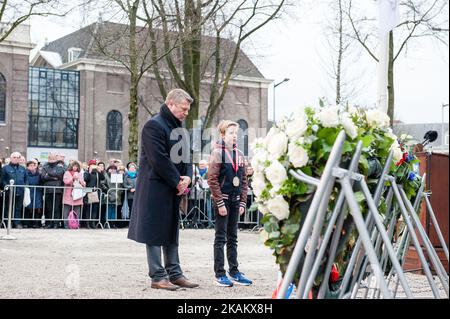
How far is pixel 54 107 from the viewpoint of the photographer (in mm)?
59438

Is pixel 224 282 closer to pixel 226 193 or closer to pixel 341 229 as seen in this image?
pixel 226 193

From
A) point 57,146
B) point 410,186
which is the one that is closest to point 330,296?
point 410,186

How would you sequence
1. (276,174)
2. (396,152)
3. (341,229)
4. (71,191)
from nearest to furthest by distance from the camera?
1. (341,229)
2. (276,174)
3. (396,152)
4. (71,191)

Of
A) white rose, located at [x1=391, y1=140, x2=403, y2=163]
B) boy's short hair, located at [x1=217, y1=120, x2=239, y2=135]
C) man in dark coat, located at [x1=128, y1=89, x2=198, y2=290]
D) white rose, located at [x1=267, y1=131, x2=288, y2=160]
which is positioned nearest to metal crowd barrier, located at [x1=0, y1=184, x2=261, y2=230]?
boy's short hair, located at [x1=217, y1=120, x2=239, y2=135]

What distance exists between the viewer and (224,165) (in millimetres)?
8172

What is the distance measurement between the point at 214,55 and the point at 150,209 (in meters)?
21.8

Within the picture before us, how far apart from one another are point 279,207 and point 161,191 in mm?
3456

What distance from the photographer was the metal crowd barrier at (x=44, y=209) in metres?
18.0

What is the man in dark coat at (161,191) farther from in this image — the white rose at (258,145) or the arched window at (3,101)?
the arched window at (3,101)

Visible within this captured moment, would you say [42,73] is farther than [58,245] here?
Yes

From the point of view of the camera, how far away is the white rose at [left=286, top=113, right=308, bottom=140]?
4.07m

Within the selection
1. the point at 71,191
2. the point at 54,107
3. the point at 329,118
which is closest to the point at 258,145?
the point at 329,118

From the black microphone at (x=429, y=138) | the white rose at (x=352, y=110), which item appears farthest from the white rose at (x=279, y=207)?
the black microphone at (x=429, y=138)
